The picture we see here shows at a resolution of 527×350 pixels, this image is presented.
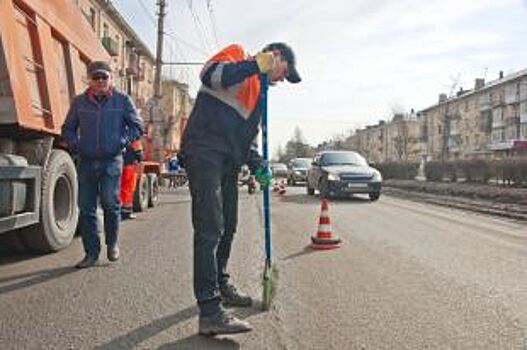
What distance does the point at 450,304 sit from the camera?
16.7ft

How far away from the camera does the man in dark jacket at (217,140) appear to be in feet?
13.5

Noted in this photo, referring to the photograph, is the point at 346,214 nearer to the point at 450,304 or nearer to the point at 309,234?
the point at 309,234

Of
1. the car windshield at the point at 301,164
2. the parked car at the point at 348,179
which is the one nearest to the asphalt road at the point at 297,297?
the parked car at the point at 348,179

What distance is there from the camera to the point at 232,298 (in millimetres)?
4820

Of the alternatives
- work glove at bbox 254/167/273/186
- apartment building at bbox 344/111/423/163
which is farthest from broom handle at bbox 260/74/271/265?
apartment building at bbox 344/111/423/163

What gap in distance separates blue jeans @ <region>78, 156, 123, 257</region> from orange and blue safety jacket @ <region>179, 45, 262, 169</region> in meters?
2.41

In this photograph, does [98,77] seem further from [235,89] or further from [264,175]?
[235,89]

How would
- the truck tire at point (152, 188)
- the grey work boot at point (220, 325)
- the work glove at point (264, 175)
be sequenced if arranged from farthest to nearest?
the truck tire at point (152, 188)
the work glove at point (264, 175)
the grey work boot at point (220, 325)

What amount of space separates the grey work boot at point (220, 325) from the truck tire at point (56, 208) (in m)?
3.32

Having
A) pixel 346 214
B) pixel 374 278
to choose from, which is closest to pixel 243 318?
pixel 374 278

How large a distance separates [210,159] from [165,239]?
4701 mm

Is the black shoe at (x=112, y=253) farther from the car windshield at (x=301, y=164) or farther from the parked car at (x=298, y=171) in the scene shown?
the car windshield at (x=301, y=164)

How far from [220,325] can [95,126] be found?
3198 millimetres

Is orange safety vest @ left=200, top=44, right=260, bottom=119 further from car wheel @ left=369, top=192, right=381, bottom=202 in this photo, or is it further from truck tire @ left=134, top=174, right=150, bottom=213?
car wheel @ left=369, top=192, right=381, bottom=202
